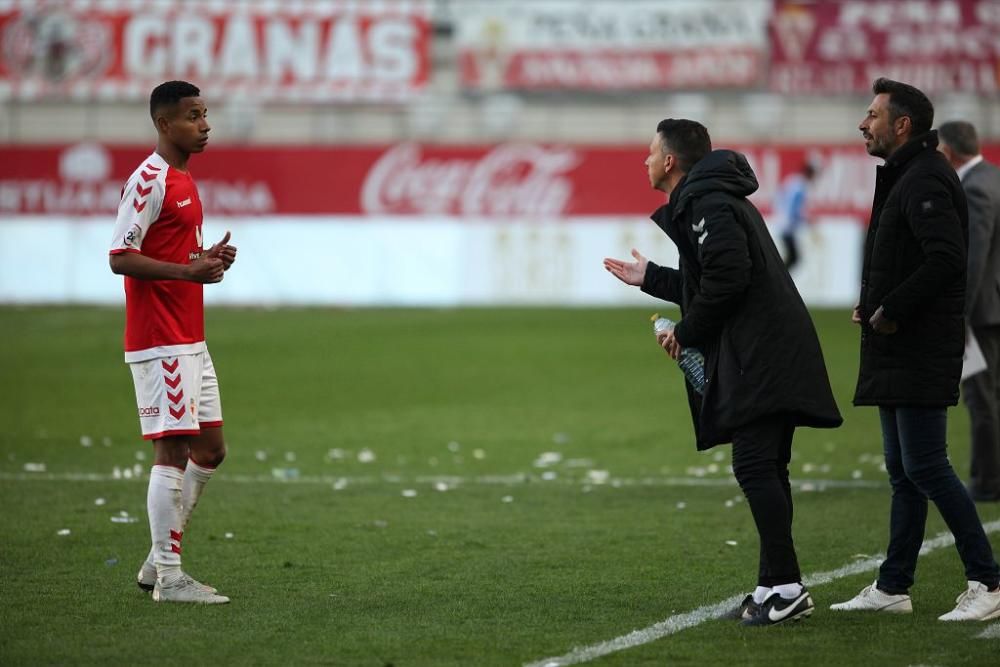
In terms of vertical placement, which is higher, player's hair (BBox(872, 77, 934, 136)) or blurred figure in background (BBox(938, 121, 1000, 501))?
player's hair (BBox(872, 77, 934, 136))

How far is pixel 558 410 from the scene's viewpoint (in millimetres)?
14484

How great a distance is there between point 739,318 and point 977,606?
148cm

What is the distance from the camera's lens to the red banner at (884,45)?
33094 mm

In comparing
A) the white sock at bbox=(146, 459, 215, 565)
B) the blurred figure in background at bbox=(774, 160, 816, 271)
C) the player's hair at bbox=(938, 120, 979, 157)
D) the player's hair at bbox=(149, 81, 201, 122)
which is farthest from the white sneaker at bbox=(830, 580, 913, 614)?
the blurred figure in background at bbox=(774, 160, 816, 271)

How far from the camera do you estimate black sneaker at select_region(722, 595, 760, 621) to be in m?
6.36

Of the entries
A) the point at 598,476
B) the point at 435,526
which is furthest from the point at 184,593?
the point at 598,476

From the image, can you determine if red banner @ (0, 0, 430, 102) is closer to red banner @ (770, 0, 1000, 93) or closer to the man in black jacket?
red banner @ (770, 0, 1000, 93)

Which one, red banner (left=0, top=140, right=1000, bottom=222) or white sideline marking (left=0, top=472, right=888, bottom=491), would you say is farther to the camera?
red banner (left=0, top=140, right=1000, bottom=222)

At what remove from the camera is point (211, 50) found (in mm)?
33750

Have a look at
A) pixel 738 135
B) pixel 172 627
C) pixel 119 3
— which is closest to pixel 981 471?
pixel 172 627

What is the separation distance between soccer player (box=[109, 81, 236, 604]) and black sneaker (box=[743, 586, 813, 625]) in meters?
2.19

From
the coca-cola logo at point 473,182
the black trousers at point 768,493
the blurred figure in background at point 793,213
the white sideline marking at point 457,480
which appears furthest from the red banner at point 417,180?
the black trousers at point 768,493

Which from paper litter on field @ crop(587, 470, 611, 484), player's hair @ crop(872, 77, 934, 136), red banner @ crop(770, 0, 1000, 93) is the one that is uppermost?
red banner @ crop(770, 0, 1000, 93)

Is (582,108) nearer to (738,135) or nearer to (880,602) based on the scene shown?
(738,135)
